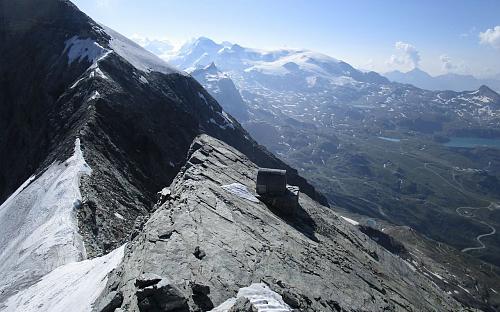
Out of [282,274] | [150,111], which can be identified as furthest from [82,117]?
[282,274]

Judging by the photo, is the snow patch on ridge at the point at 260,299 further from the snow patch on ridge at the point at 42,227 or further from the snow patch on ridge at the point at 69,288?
the snow patch on ridge at the point at 42,227

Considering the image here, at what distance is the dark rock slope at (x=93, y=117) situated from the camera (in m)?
52.8

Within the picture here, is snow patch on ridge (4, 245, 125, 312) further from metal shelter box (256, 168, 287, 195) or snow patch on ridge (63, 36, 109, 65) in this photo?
snow patch on ridge (63, 36, 109, 65)

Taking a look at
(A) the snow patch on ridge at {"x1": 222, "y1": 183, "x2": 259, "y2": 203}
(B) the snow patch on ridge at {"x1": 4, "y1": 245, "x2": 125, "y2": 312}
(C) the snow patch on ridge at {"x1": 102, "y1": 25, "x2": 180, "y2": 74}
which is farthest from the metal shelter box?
(C) the snow patch on ridge at {"x1": 102, "y1": 25, "x2": 180, "y2": 74}

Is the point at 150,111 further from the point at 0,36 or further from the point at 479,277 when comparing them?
the point at 479,277

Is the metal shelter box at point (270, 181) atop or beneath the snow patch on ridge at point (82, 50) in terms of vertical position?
beneath

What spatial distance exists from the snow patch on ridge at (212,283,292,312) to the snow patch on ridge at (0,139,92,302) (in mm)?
21316

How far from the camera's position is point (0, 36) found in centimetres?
10962

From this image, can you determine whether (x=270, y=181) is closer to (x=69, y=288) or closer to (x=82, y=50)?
(x=69, y=288)

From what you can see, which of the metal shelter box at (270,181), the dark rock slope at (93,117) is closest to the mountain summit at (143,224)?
the dark rock slope at (93,117)

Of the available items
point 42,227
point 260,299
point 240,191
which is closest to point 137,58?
point 42,227

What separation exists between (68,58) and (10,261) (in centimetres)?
7033

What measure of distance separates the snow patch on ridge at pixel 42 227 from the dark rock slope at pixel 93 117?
152 cm

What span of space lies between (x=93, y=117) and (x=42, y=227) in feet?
95.3
